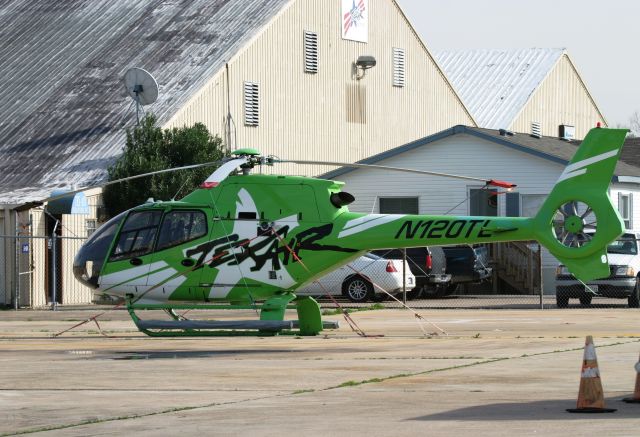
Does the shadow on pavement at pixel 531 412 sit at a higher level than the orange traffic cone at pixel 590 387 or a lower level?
lower

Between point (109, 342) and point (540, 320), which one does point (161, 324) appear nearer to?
point (109, 342)

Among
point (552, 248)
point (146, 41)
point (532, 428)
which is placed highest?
point (146, 41)

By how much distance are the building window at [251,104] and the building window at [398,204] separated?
5.40 meters

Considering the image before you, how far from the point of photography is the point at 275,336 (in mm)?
23234

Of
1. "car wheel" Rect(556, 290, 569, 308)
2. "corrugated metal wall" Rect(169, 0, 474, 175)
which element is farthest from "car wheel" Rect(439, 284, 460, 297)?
"corrugated metal wall" Rect(169, 0, 474, 175)

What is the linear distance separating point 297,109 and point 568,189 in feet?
94.2

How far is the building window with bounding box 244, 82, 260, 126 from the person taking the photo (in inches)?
1778

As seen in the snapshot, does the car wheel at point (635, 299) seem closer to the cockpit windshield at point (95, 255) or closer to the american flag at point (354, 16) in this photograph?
the cockpit windshield at point (95, 255)

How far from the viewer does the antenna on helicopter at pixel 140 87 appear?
41344mm

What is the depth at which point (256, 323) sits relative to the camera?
69.1 feet

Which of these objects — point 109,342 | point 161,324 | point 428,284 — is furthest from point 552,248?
point 428,284

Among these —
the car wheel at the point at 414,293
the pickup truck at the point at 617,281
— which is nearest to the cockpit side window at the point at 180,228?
the pickup truck at the point at 617,281

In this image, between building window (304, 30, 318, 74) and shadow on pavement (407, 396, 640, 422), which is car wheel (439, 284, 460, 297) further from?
shadow on pavement (407, 396, 640, 422)

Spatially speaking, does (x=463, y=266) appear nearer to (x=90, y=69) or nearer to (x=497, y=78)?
(x=90, y=69)
